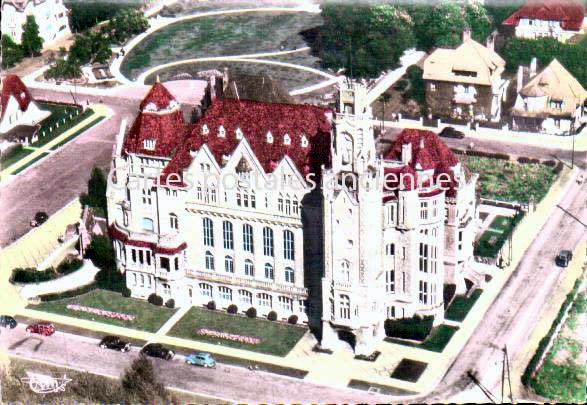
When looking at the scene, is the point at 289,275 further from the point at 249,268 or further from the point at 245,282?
the point at 245,282

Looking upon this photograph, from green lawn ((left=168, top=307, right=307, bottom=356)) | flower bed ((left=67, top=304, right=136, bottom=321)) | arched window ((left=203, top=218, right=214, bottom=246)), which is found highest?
arched window ((left=203, top=218, right=214, bottom=246))

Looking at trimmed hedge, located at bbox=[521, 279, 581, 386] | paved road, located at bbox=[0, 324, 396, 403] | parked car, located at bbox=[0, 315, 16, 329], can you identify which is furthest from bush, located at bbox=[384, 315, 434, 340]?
parked car, located at bbox=[0, 315, 16, 329]

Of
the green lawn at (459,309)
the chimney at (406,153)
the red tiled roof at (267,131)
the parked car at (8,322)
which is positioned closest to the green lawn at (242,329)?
the red tiled roof at (267,131)

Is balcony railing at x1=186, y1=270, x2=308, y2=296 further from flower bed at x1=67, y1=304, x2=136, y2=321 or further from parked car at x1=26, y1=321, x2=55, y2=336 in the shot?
parked car at x1=26, y1=321, x2=55, y2=336

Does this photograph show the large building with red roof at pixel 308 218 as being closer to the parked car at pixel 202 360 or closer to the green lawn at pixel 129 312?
the green lawn at pixel 129 312

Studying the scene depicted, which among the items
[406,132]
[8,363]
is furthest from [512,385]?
[8,363]

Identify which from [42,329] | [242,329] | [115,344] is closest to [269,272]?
[242,329]

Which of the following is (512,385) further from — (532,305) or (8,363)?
(8,363)
